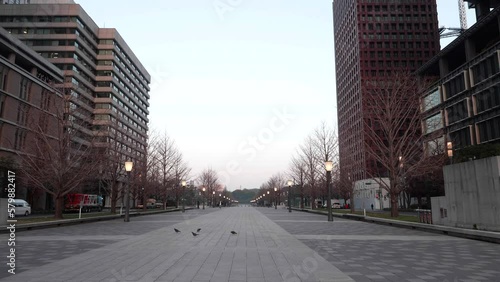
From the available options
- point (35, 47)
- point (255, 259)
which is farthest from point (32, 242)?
point (35, 47)

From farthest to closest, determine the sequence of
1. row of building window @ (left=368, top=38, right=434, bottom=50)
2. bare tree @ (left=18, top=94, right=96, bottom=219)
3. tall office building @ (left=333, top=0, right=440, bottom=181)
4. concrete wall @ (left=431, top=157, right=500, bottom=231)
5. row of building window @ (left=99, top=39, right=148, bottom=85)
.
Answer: row of building window @ (left=368, top=38, right=434, bottom=50) < tall office building @ (left=333, top=0, right=440, bottom=181) < row of building window @ (left=99, top=39, right=148, bottom=85) < bare tree @ (left=18, top=94, right=96, bottom=219) < concrete wall @ (left=431, top=157, right=500, bottom=231)

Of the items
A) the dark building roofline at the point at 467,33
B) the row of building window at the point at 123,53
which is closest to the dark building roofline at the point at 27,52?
the row of building window at the point at 123,53

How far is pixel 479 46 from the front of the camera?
57094 millimetres

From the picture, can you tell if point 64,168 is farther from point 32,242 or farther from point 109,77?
point 109,77

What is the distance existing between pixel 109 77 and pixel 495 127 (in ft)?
265

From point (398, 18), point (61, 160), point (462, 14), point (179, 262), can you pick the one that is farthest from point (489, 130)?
point (462, 14)

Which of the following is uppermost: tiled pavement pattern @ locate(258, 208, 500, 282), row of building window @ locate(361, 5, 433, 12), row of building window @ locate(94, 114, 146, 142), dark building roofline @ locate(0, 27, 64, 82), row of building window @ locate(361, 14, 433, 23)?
row of building window @ locate(361, 5, 433, 12)

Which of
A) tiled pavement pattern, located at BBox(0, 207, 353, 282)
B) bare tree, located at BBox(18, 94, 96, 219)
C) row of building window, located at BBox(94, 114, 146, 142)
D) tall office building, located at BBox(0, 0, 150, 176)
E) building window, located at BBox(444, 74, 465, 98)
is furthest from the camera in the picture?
row of building window, located at BBox(94, 114, 146, 142)

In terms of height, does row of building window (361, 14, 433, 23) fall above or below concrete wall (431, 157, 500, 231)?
above

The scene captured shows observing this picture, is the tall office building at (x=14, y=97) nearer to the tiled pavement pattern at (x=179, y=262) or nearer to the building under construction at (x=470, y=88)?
the tiled pavement pattern at (x=179, y=262)

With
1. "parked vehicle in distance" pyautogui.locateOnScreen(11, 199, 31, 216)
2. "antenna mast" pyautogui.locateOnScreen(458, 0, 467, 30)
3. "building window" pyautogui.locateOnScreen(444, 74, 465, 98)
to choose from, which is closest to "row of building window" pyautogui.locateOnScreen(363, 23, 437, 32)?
"antenna mast" pyautogui.locateOnScreen(458, 0, 467, 30)

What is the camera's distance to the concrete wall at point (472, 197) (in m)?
15.7

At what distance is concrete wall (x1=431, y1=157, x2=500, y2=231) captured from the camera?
51.4 ft

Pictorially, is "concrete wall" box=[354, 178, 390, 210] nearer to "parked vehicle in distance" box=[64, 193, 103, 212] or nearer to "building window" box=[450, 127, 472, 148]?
"building window" box=[450, 127, 472, 148]
